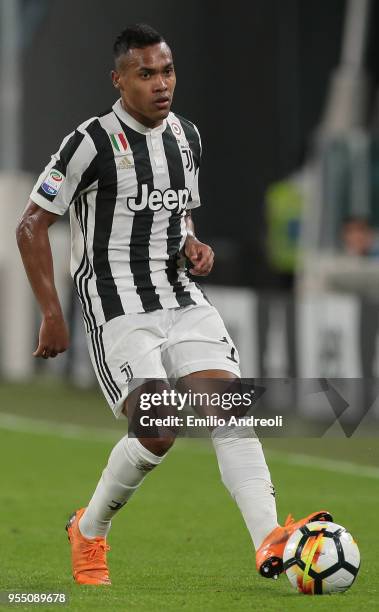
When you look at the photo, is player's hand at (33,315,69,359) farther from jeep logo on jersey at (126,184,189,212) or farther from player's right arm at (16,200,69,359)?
jeep logo on jersey at (126,184,189,212)

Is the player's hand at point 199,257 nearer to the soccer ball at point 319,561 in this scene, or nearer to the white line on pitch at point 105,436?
the soccer ball at point 319,561

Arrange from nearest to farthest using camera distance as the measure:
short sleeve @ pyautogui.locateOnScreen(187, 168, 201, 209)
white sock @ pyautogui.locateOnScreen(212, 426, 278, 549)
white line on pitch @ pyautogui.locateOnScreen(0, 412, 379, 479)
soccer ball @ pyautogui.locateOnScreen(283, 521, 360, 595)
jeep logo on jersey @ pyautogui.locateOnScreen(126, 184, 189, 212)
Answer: soccer ball @ pyautogui.locateOnScreen(283, 521, 360, 595) < white sock @ pyautogui.locateOnScreen(212, 426, 278, 549) < jeep logo on jersey @ pyautogui.locateOnScreen(126, 184, 189, 212) < short sleeve @ pyautogui.locateOnScreen(187, 168, 201, 209) < white line on pitch @ pyautogui.locateOnScreen(0, 412, 379, 479)

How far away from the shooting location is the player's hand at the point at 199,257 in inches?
223

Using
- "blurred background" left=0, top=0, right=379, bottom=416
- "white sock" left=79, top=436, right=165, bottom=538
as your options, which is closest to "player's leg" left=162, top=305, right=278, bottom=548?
"white sock" left=79, top=436, right=165, bottom=538

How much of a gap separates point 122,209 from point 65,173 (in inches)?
10.3

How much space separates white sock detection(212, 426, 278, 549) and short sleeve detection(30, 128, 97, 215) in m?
1.01

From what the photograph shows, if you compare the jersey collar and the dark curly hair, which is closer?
the dark curly hair

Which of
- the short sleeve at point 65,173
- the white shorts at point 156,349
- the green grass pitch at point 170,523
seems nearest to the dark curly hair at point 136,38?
the short sleeve at point 65,173

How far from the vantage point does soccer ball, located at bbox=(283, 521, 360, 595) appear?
518 cm

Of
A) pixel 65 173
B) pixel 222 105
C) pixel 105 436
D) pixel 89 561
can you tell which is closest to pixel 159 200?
pixel 65 173

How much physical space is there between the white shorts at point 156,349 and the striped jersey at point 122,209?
5 cm

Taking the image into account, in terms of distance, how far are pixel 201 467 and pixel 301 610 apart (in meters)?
5.68

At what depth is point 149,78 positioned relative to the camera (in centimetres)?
555

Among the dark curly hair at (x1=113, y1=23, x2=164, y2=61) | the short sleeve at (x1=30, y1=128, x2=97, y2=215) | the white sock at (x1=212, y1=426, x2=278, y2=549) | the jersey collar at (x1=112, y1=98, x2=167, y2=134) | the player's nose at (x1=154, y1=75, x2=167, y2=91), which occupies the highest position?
the dark curly hair at (x1=113, y1=23, x2=164, y2=61)
